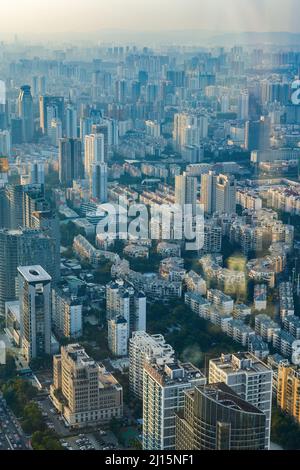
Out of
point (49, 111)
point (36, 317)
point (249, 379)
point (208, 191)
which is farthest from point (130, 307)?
point (49, 111)

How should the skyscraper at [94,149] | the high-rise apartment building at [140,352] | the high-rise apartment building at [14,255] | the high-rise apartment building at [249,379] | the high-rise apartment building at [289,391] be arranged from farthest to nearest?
the skyscraper at [94,149], the high-rise apartment building at [14,255], the high-rise apartment building at [140,352], the high-rise apartment building at [289,391], the high-rise apartment building at [249,379]

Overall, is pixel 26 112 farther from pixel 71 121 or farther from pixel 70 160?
pixel 70 160

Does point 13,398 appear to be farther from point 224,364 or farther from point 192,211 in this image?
point 192,211

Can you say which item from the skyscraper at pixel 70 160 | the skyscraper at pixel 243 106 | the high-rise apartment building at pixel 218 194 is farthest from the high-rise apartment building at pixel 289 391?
the skyscraper at pixel 243 106

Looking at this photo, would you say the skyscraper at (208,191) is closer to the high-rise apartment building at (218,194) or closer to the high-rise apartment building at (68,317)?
the high-rise apartment building at (218,194)

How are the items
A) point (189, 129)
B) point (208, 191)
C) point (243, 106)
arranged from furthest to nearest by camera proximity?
point (243, 106), point (189, 129), point (208, 191)
